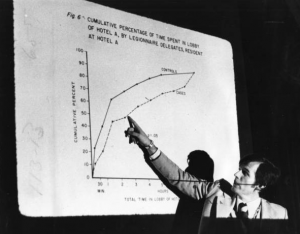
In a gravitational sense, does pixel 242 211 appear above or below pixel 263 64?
below

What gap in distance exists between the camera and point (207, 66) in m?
0.93

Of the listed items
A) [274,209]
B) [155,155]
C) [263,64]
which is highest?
[263,64]

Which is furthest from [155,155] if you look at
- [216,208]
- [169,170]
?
[216,208]

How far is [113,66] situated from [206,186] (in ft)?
0.89

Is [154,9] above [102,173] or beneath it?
→ above

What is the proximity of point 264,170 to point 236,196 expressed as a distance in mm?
77

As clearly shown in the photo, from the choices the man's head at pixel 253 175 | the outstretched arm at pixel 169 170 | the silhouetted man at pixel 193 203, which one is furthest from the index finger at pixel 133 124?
the man's head at pixel 253 175

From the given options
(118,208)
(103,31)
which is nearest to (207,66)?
(103,31)

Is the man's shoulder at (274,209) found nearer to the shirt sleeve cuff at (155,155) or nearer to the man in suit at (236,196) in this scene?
the man in suit at (236,196)

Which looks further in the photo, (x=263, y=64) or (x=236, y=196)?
(x=263, y=64)

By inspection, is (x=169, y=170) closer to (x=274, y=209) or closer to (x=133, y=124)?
(x=133, y=124)

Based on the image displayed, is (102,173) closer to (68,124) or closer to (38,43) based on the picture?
(68,124)

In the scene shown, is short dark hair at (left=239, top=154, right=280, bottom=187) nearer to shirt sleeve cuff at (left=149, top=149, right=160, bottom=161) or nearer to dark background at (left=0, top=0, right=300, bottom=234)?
dark background at (left=0, top=0, right=300, bottom=234)

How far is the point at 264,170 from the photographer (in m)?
0.91
